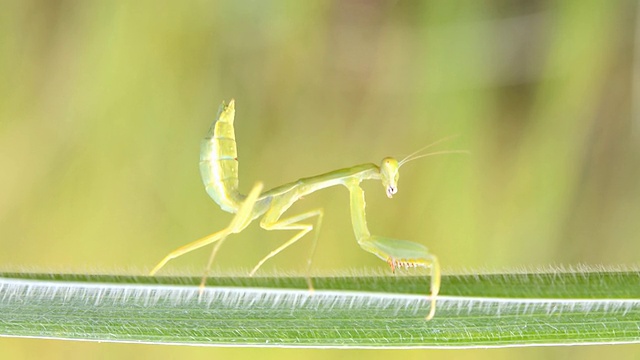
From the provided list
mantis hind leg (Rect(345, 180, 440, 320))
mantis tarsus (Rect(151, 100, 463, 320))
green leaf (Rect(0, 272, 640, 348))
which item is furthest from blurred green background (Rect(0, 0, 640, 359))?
green leaf (Rect(0, 272, 640, 348))

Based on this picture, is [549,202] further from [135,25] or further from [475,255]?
[135,25]

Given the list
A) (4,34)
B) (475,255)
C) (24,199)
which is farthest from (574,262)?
(4,34)

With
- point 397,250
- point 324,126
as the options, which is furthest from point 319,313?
point 324,126

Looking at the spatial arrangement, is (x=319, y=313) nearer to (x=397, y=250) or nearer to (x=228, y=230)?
(x=397, y=250)

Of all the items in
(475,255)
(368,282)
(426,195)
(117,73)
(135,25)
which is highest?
(135,25)

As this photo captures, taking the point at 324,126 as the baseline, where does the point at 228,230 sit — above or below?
below

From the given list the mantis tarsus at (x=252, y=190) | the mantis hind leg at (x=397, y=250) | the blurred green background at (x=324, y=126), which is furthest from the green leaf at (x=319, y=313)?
the blurred green background at (x=324, y=126)
